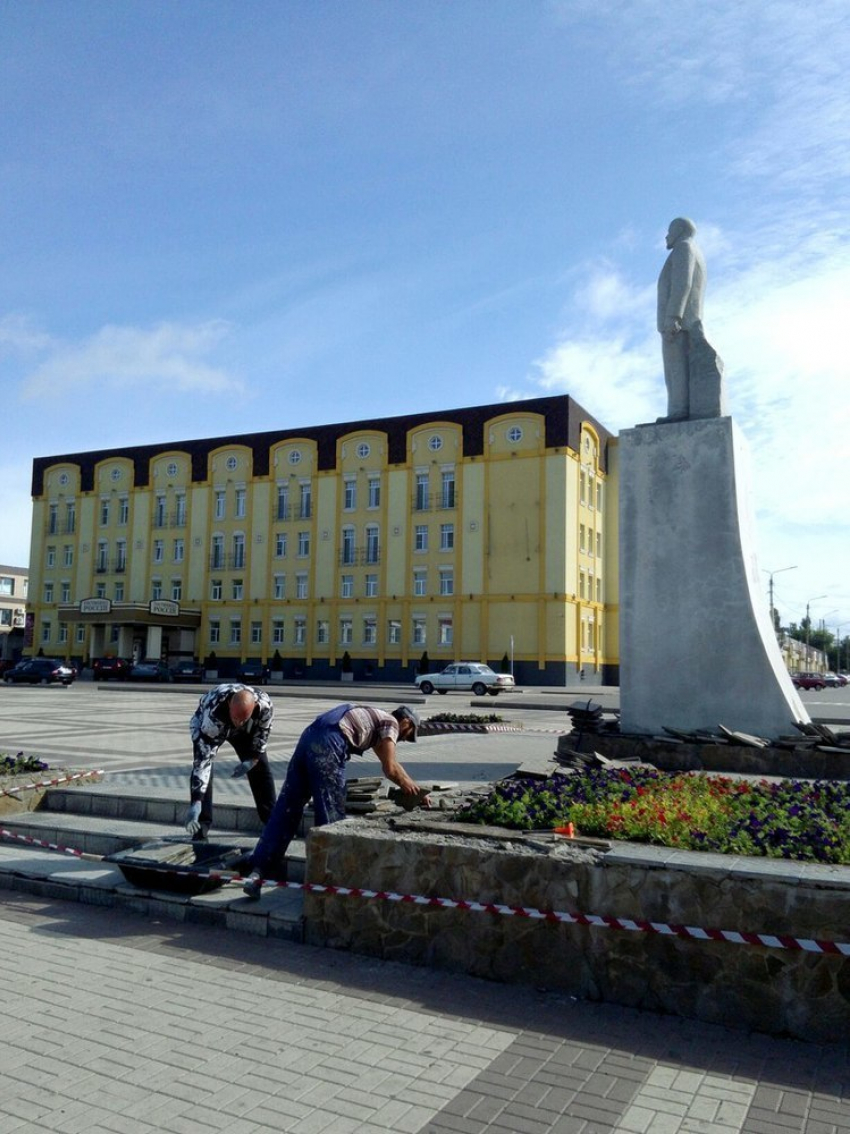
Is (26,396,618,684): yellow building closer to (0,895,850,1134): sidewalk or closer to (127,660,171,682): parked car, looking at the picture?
(127,660,171,682): parked car

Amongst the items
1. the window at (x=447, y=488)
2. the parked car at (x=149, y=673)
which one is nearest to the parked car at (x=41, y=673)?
the parked car at (x=149, y=673)

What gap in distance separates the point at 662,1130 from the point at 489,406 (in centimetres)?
4815

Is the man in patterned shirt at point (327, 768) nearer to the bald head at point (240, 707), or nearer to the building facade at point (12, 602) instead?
the bald head at point (240, 707)

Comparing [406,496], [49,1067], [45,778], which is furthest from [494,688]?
[49,1067]

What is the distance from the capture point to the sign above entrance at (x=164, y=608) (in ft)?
183

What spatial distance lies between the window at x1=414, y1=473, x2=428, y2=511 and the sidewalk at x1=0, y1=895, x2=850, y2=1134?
4687 cm

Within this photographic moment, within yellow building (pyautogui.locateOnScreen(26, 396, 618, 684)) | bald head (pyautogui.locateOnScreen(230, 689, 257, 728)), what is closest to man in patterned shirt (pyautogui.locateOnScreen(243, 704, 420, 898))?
bald head (pyautogui.locateOnScreen(230, 689, 257, 728))

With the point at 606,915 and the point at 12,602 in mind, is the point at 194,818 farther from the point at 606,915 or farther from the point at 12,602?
the point at 12,602

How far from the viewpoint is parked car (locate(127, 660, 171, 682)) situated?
47.6 metres

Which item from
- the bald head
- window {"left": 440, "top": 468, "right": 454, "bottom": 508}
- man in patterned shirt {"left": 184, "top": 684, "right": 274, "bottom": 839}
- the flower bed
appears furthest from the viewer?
window {"left": 440, "top": 468, "right": 454, "bottom": 508}

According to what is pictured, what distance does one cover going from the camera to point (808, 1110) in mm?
3723

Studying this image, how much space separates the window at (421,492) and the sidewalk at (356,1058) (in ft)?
154

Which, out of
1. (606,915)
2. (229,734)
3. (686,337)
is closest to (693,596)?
(686,337)

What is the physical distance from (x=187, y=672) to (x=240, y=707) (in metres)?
44.8
